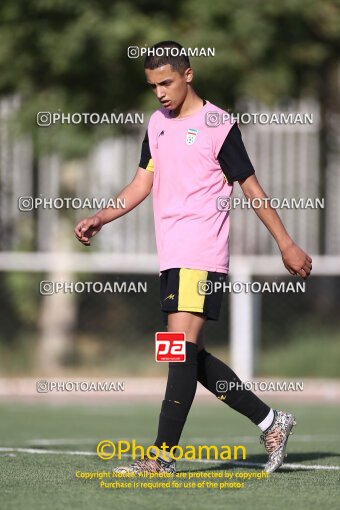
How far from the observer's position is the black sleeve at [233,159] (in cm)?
634

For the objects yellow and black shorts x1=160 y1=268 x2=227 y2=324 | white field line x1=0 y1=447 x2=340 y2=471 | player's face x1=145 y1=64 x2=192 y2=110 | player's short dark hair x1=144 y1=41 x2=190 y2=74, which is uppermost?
player's short dark hair x1=144 y1=41 x2=190 y2=74

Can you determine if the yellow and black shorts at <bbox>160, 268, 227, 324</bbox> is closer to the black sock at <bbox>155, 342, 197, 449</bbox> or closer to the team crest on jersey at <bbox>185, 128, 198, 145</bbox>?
the black sock at <bbox>155, 342, 197, 449</bbox>

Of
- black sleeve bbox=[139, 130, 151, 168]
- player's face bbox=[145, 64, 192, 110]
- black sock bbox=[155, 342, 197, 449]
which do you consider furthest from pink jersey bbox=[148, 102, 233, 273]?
black sock bbox=[155, 342, 197, 449]

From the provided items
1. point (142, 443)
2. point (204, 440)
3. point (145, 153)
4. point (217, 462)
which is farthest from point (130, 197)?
point (204, 440)

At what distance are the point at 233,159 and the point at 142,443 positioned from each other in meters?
2.74

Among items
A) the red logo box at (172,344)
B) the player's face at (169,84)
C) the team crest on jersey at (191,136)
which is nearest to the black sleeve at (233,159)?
the team crest on jersey at (191,136)

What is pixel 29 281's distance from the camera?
17.0m

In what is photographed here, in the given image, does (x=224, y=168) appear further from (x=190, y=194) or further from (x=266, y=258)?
(x=266, y=258)

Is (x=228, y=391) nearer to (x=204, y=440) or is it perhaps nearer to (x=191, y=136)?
(x=191, y=136)

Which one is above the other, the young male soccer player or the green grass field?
the young male soccer player

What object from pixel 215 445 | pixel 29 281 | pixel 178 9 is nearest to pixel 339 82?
pixel 178 9

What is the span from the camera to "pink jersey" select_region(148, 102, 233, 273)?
6.33m

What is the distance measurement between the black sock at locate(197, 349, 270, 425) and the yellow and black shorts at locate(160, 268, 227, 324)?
317 millimetres

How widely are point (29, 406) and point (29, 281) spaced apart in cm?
373
